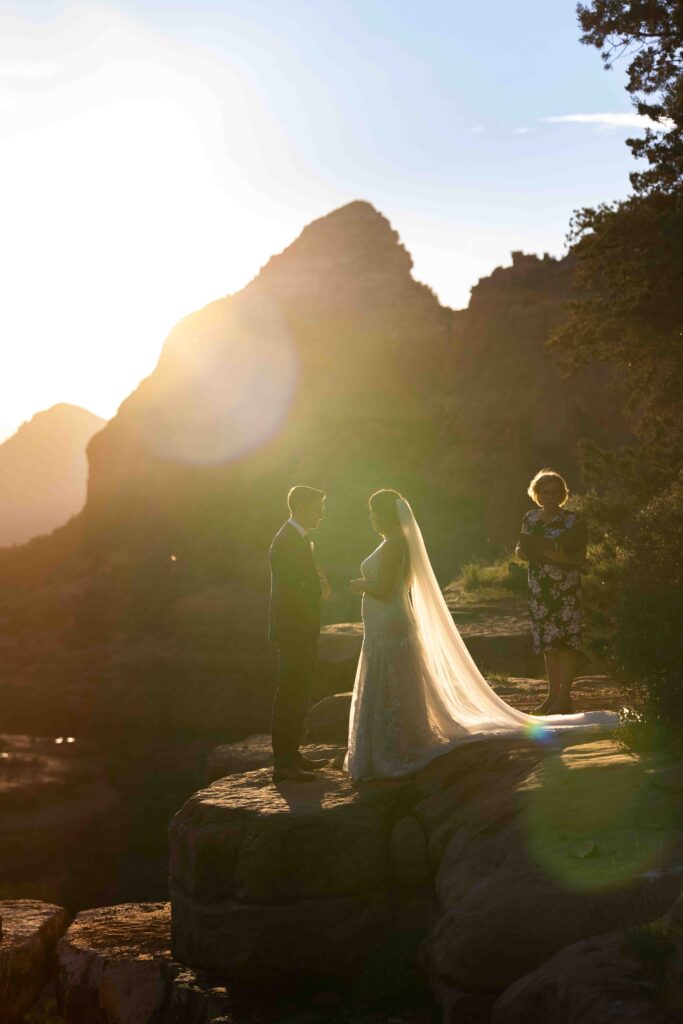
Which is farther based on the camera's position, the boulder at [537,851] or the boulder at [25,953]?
the boulder at [25,953]

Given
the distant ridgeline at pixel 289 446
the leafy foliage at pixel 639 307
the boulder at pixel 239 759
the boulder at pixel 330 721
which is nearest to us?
the boulder at pixel 239 759

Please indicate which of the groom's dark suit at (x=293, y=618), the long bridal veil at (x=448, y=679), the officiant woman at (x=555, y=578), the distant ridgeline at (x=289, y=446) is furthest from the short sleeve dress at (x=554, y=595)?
the distant ridgeline at (x=289, y=446)

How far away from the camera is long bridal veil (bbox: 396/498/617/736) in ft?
27.5

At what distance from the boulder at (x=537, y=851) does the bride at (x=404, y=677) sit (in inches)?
11.5

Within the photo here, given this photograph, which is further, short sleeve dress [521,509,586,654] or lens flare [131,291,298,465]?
lens flare [131,291,298,465]

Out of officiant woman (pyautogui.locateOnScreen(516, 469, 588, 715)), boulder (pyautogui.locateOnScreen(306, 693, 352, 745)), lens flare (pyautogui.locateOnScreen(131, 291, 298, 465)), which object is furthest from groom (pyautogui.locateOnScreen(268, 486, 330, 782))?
lens flare (pyautogui.locateOnScreen(131, 291, 298, 465))

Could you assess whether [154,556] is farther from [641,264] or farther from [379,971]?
[379,971]

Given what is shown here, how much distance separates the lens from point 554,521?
31.7 feet

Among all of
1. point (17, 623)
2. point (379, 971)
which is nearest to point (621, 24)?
point (379, 971)

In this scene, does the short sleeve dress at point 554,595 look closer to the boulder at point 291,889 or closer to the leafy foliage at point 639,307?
the boulder at point 291,889

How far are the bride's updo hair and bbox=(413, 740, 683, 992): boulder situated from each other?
5.68 ft

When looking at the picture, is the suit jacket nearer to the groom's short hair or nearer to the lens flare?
the groom's short hair

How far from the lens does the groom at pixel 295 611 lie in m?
8.52

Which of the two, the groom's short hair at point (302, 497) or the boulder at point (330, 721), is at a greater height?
the groom's short hair at point (302, 497)
